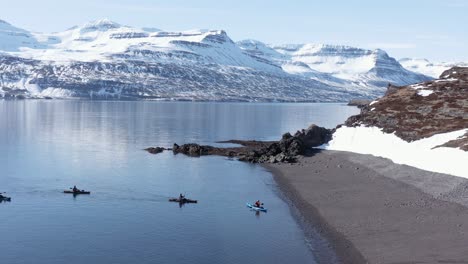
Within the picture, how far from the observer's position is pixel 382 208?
64438 millimetres

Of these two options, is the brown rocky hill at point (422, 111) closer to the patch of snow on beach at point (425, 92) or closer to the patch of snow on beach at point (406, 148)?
the patch of snow on beach at point (425, 92)

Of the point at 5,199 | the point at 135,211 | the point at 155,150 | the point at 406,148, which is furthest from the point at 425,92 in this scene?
the point at 5,199

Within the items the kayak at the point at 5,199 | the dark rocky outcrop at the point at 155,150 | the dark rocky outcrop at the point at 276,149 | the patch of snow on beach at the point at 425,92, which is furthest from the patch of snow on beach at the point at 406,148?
the kayak at the point at 5,199

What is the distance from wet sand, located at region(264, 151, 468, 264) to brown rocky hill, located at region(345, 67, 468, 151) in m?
Result: 15.9

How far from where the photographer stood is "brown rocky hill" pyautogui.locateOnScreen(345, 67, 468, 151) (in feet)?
354

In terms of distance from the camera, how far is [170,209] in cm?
6681

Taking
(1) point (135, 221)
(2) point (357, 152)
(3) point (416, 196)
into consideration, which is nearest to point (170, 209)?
(1) point (135, 221)

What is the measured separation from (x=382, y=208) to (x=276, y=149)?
161 ft

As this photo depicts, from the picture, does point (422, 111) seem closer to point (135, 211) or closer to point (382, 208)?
point (382, 208)

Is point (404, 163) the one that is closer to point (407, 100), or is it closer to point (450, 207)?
point (450, 207)

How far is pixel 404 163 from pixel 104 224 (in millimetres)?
49826

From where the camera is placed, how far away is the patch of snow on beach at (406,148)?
3174 inches

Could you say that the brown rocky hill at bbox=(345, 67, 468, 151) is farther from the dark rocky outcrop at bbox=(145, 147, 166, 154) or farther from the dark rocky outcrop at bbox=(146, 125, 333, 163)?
the dark rocky outcrop at bbox=(145, 147, 166, 154)

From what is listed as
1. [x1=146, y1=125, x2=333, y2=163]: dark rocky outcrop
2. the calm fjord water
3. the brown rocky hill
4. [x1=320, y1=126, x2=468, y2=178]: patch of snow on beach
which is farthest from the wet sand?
the brown rocky hill
